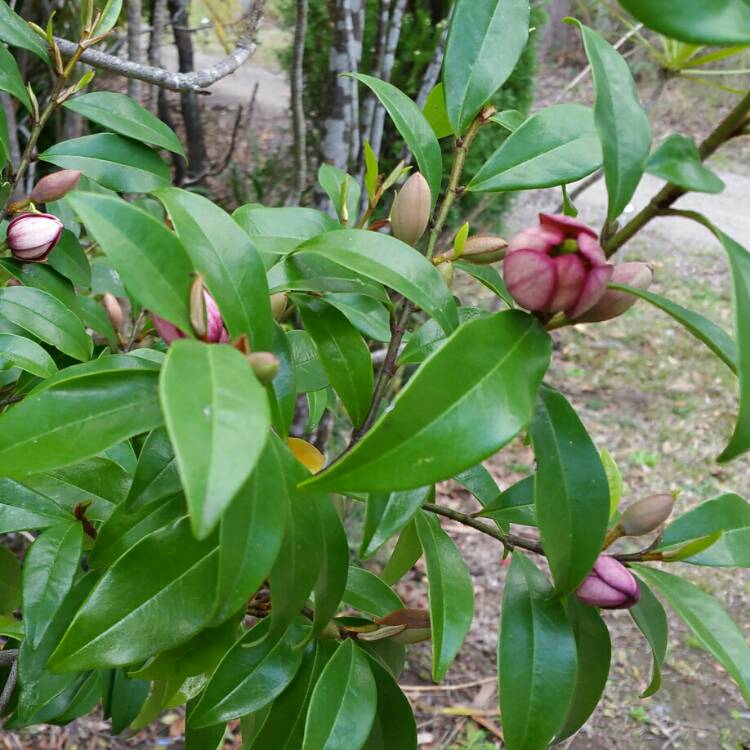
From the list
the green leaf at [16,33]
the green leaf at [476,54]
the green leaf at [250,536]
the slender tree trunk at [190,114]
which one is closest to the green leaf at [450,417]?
the green leaf at [250,536]

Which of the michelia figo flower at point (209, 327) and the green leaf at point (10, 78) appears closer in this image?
the michelia figo flower at point (209, 327)

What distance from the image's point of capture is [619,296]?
18.4 inches

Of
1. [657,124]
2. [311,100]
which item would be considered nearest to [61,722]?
[311,100]

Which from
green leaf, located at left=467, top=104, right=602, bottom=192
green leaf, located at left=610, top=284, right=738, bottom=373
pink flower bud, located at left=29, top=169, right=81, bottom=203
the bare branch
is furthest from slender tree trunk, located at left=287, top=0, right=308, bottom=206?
green leaf, located at left=610, top=284, right=738, bottom=373

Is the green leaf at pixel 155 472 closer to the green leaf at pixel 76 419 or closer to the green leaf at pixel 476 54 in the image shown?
the green leaf at pixel 76 419

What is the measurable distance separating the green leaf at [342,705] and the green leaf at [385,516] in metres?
0.12

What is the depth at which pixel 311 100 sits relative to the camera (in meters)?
3.27

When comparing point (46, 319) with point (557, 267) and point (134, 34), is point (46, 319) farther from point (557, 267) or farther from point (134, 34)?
point (134, 34)

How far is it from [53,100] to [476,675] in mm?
1825

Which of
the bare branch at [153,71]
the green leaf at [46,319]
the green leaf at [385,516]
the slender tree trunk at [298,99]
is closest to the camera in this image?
the green leaf at [385,516]

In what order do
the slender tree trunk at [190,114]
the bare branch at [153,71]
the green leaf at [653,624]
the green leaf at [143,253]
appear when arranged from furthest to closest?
1. the slender tree trunk at [190,114]
2. the bare branch at [153,71]
3. the green leaf at [653,624]
4. the green leaf at [143,253]

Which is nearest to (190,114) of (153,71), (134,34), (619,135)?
(134,34)

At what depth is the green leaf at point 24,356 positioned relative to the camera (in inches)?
26.4

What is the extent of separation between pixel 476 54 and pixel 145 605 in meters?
0.49
